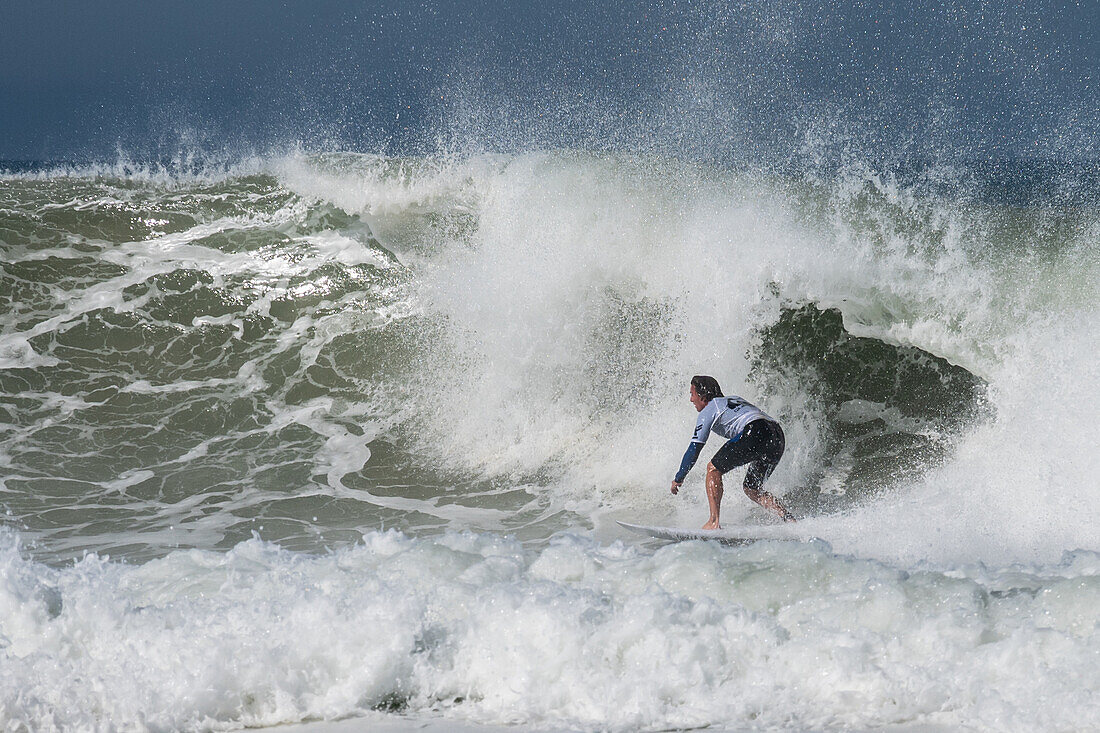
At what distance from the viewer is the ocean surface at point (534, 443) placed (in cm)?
312

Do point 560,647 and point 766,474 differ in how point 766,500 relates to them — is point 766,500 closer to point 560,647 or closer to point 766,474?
point 766,474

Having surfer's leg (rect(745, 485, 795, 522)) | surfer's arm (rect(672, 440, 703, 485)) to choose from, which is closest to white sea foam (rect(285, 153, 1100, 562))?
surfer's leg (rect(745, 485, 795, 522))

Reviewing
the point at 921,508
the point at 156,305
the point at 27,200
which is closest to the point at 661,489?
the point at 921,508

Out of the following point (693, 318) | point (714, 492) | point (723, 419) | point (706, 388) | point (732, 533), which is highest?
point (693, 318)

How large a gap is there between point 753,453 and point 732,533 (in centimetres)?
88

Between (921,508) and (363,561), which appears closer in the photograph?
(363,561)

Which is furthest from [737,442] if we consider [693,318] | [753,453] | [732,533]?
[693,318]

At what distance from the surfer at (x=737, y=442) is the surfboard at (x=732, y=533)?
1.18 feet

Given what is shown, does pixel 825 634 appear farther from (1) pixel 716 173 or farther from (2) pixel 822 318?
(1) pixel 716 173

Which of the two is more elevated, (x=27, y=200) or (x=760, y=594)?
(x=27, y=200)

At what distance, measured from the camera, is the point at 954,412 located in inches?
292

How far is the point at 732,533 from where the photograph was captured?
530cm

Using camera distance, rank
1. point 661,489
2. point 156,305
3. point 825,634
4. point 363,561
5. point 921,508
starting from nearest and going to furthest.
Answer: point 825,634, point 363,561, point 921,508, point 661,489, point 156,305

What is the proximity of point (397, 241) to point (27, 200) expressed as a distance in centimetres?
530
